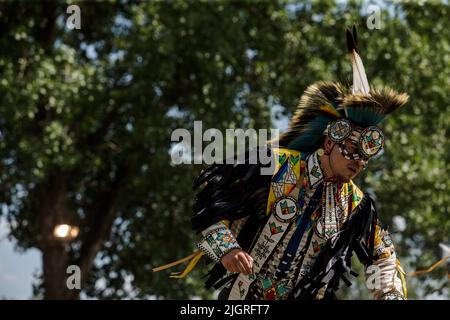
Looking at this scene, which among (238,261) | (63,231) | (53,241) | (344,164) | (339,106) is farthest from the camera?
(53,241)

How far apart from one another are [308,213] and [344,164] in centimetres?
34

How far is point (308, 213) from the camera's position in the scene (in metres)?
4.39

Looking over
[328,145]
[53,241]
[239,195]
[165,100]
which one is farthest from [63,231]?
[328,145]

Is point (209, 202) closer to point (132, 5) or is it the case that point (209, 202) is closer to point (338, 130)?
point (338, 130)

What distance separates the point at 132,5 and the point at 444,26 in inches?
201

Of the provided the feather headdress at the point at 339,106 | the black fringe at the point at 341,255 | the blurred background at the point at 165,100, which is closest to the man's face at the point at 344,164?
the feather headdress at the point at 339,106

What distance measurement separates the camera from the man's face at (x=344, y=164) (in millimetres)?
4312

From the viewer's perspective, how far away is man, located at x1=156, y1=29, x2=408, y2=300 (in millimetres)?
4312

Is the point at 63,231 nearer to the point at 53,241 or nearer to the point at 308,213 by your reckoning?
the point at 53,241
